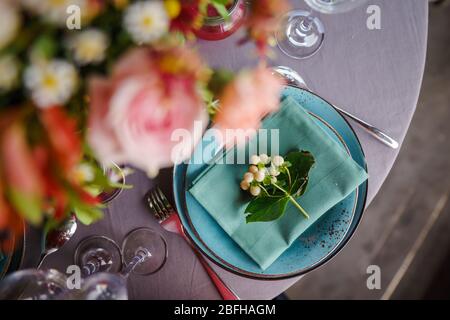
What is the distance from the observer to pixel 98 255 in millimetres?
788

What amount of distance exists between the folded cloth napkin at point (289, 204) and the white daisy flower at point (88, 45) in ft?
1.29

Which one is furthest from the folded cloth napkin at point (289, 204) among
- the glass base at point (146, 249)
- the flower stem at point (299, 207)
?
the glass base at point (146, 249)

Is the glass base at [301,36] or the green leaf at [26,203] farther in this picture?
the glass base at [301,36]

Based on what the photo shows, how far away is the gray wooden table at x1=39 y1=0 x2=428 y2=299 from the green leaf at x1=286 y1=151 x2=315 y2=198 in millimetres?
153

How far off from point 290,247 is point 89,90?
48 cm

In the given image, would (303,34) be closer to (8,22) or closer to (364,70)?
(364,70)

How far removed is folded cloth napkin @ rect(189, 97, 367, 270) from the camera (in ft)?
2.40

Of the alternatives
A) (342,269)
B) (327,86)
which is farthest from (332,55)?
(342,269)

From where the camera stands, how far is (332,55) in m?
0.82

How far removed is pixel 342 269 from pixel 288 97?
2.79ft

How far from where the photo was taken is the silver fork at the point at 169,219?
0.78 m

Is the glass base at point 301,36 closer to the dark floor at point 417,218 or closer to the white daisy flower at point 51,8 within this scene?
the white daisy flower at point 51,8
